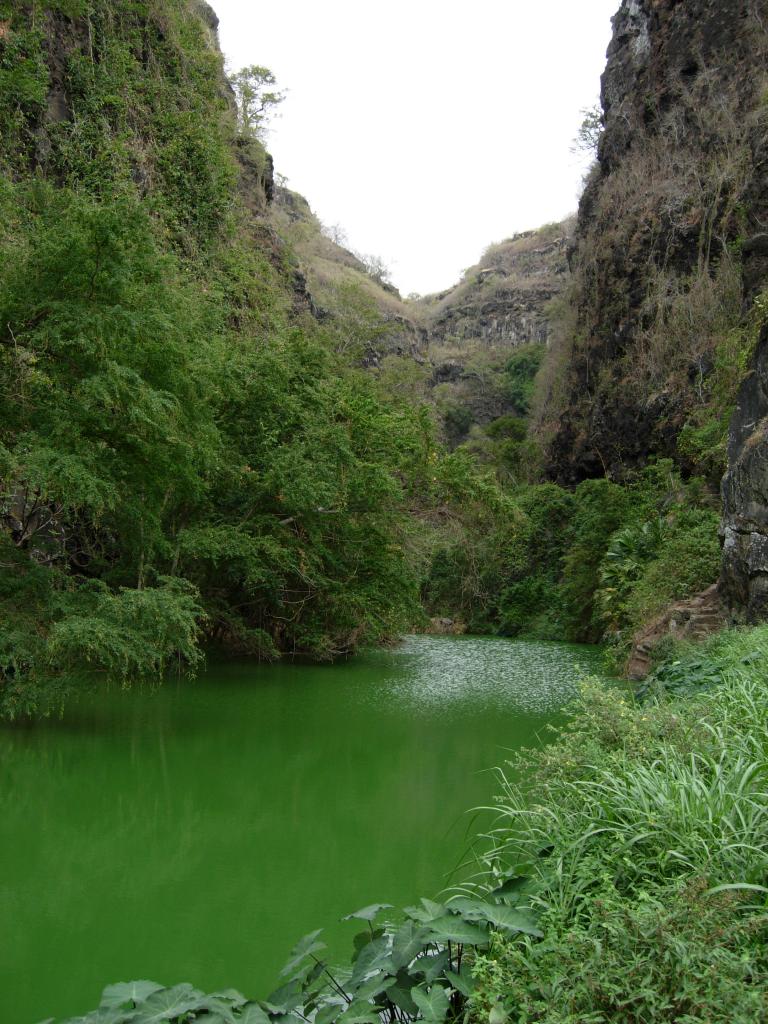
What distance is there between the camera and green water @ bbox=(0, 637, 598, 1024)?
180 inches

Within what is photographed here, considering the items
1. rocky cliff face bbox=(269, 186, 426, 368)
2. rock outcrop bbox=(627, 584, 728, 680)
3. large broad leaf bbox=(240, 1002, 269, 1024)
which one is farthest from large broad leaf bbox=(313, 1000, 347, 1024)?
rocky cliff face bbox=(269, 186, 426, 368)

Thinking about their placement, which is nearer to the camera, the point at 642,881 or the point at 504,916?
the point at 504,916

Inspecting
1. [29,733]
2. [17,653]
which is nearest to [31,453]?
[17,653]

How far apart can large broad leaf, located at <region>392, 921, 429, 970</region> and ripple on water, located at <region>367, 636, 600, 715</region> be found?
7.22 meters

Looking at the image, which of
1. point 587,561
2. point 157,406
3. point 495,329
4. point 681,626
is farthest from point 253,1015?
point 495,329

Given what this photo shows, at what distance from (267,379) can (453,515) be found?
4862 millimetres

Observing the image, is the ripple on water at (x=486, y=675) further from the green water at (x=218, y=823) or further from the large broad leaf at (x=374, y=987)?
the large broad leaf at (x=374, y=987)

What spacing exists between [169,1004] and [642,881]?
1.88 metres

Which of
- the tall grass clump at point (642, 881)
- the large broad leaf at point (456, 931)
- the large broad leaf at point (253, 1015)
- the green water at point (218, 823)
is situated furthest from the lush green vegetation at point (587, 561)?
the large broad leaf at point (253, 1015)

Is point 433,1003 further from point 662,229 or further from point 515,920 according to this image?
point 662,229

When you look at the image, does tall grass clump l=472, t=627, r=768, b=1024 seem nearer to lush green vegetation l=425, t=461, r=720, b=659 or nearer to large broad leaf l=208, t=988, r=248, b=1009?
large broad leaf l=208, t=988, r=248, b=1009

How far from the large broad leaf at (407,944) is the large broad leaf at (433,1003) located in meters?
0.24

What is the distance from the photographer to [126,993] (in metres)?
3.28

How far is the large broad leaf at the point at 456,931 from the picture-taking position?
3.10 m
